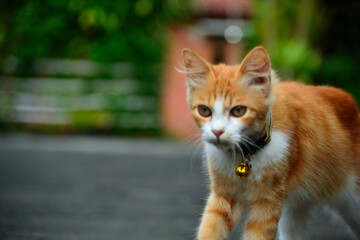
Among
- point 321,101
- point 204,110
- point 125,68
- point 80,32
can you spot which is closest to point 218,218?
point 204,110

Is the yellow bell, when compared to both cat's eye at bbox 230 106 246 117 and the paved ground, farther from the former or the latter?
the paved ground

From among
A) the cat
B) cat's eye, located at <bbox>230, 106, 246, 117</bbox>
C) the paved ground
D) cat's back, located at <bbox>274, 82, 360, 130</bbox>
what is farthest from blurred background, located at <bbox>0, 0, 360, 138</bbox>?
cat's eye, located at <bbox>230, 106, 246, 117</bbox>

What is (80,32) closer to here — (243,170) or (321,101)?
(321,101)

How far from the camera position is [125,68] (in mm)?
21391

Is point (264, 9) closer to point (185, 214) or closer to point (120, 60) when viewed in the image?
point (120, 60)

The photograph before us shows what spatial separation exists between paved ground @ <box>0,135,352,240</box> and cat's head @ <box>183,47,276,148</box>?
180 centimetres

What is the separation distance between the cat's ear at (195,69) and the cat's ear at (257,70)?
240 mm

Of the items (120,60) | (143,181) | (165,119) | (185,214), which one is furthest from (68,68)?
(185,214)

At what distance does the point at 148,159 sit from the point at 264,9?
207 inches

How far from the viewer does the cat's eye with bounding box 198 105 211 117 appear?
4.48 meters

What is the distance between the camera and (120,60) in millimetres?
21516

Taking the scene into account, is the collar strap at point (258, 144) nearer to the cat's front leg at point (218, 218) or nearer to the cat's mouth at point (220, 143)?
the cat's mouth at point (220, 143)

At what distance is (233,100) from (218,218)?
778 millimetres

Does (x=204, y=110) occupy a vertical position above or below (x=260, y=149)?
above
